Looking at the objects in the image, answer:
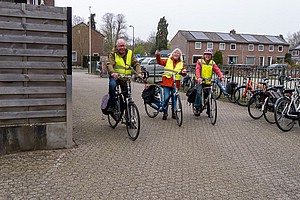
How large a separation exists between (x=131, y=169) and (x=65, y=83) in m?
1.72

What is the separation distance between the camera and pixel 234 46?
59.0 meters

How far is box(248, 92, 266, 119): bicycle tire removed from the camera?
27.0ft

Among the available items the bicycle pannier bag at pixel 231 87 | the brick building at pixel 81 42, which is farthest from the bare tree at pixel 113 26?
the bicycle pannier bag at pixel 231 87

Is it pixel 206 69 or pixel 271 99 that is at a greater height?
pixel 206 69

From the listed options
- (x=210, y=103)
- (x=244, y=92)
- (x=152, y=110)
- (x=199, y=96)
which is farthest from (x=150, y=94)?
(x=244, y=92)

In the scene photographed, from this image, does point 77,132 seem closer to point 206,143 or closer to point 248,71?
point 206,143

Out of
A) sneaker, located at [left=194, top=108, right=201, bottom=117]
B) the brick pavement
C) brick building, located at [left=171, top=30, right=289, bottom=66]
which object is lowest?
the brick pavement

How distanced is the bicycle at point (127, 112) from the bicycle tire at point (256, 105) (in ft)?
Result: 11.7

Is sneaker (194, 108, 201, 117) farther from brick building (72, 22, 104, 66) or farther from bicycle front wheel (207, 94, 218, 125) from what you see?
brick building (72, 22, 104, 66)

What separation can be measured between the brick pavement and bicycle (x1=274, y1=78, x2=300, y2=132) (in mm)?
197

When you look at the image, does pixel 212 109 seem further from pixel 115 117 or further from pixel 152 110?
pixel 115 117

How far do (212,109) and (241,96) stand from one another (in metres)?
3.86

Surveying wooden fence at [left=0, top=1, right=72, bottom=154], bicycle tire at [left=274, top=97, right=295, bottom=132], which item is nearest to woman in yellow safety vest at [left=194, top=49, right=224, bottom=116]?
bicycle tire at [left=274, top=97, right=295, bottom=132]

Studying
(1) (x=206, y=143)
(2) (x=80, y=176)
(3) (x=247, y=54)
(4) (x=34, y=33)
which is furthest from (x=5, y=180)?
(3) (x=247, y=54)
